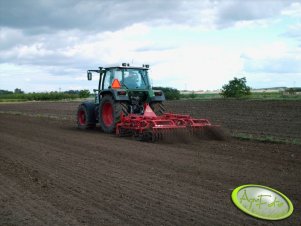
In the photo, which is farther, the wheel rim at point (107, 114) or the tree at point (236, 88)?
the tree at point (236, 88)

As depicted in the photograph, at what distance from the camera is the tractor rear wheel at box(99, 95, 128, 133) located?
12.3 m

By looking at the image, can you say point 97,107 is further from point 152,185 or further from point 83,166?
point 152,185

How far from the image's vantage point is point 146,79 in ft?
43.4

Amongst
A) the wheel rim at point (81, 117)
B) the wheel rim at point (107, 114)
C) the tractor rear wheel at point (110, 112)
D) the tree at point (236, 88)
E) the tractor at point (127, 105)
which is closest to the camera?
the tractor at point (127, 105)

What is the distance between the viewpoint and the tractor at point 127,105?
1136cm

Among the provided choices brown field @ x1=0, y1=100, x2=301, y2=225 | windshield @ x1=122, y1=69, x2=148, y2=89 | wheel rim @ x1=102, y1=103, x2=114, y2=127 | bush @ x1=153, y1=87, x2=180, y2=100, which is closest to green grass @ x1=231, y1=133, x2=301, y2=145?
brown field @ x1=0, y1=100, x2=301, y2=225

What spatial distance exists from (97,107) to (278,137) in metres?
5.59

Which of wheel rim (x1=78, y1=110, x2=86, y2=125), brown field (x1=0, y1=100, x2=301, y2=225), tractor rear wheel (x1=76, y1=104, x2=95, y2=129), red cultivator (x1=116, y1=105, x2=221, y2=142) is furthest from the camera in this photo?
wheel rim (x1=78, y1=110, x2=86, y2=125)

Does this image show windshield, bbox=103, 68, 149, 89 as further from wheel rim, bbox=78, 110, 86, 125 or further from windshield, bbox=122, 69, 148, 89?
wheel rim, bbox=78, 110, 86, 125

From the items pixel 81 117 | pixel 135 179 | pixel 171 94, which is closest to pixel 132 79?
pixel 81 117

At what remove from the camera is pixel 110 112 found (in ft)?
43.4

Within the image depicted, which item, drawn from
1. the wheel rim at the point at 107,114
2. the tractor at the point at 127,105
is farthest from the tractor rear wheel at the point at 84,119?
the wheel rim at the point at 107,114

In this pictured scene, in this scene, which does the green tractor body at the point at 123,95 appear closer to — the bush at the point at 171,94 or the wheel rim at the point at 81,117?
the wheel rim at the point at 81,117

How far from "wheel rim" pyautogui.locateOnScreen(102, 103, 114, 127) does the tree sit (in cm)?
1769
